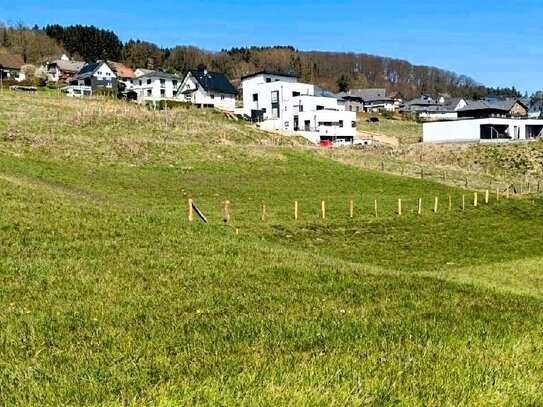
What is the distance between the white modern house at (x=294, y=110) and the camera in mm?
96125

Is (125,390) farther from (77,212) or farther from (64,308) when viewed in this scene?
(77,212)

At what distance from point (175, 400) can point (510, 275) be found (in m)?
17.8

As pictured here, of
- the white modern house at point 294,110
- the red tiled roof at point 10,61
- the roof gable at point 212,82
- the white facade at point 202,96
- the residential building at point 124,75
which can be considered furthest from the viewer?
the residential building at point 124,75

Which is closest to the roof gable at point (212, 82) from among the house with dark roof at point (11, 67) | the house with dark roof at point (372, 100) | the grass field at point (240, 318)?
the house with dark roof at point (11, 67)

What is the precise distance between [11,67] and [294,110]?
6995 centimetres

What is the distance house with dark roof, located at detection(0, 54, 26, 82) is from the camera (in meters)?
123

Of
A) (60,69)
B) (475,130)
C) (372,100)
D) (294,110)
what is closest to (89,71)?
(60,69)

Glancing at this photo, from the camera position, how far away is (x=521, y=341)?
733 cm

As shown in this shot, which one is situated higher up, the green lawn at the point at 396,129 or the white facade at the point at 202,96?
the white facade at the point at 202,96

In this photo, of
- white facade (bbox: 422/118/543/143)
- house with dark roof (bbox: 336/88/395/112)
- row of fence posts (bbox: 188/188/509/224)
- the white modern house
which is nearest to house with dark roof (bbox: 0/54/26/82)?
the white modern house

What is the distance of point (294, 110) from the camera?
100m

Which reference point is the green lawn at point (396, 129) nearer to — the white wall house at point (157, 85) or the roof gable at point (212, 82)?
the roof gable at point (212, 82)

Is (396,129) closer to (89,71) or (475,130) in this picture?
(475,130)

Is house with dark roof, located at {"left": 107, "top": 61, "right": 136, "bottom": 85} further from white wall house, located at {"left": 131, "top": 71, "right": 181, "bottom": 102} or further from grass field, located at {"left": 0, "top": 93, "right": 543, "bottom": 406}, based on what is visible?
grass field, located at {"left": 0, "top": 93, "right": 543, "bottom": 406}
